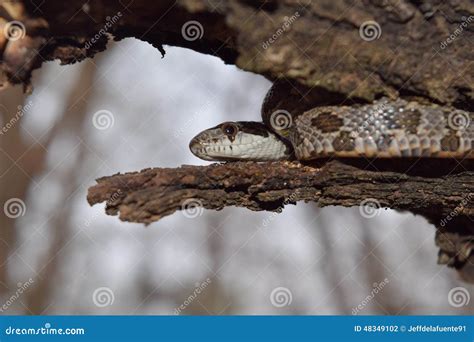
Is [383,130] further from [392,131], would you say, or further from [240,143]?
[240,143]

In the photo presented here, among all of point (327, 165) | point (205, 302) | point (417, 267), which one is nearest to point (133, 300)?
point (205, 302)

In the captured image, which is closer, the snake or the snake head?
the snake

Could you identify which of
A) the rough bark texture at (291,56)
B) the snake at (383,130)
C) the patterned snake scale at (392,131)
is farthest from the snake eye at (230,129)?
the rough bark texture at (291,56)

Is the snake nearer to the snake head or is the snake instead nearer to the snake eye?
the snake head

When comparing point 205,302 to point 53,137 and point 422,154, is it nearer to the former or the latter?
point 53,137

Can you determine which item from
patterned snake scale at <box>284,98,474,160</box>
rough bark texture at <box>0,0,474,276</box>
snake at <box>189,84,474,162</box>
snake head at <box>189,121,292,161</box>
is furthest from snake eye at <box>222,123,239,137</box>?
rough bark texture at <box>0,0,474,276</box>
